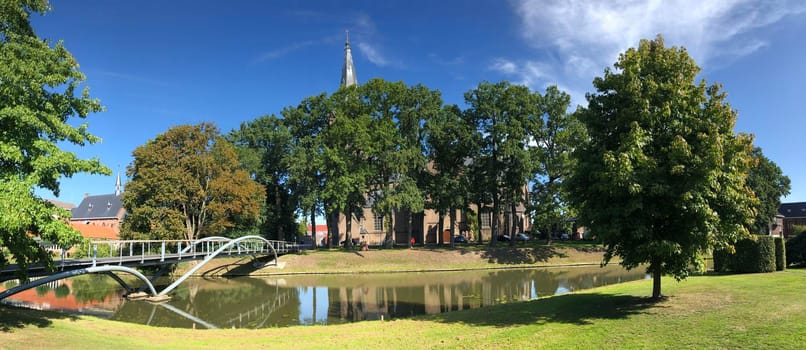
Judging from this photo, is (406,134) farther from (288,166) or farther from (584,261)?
(584,261)

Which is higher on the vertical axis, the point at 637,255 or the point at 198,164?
the point at 198,164

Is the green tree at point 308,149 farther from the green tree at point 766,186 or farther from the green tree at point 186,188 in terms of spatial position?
the green tree at point 766,186

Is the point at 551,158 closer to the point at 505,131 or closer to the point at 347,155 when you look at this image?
the point at 505,131

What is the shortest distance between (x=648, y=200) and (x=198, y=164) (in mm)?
38243

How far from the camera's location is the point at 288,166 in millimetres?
48688

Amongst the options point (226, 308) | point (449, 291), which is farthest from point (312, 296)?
point (449, 291)

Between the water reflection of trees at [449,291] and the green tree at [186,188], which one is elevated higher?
the green tree at [186,188]

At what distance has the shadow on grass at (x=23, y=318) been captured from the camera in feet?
39.6

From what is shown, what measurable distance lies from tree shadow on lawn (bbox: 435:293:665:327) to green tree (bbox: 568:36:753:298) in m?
1.30

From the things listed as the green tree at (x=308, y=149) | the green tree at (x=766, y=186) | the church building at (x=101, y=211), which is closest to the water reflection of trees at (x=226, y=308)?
the green tree at (x=308, y=149)

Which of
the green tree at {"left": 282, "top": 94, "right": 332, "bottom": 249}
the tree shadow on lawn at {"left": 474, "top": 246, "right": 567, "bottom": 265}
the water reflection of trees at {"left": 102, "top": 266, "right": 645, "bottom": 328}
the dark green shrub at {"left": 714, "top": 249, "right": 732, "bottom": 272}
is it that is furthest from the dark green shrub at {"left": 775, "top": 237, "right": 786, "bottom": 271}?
the green tree at {"left": 282, "top": 94, "right": 332, "bottom": 249}

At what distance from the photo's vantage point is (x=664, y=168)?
12.8 m

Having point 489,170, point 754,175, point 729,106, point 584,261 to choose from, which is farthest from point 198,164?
point 754,175

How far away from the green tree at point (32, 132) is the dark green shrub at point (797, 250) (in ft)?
86.9
